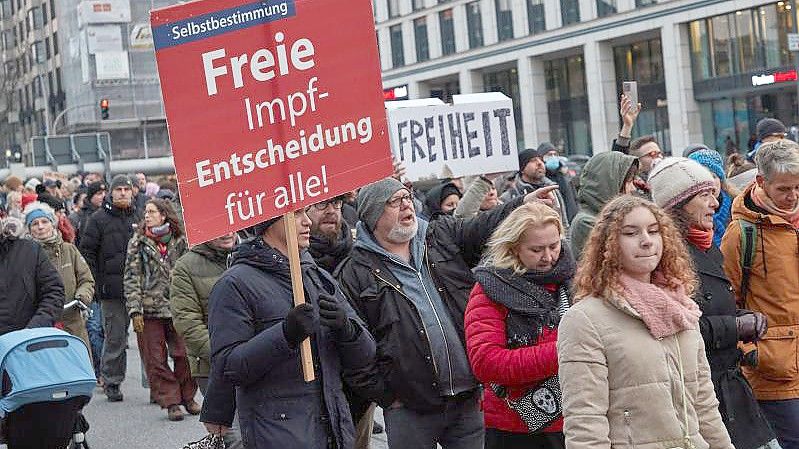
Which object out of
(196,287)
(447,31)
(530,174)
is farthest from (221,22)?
(447,31)

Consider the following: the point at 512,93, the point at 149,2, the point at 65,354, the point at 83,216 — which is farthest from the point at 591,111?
the point at 65,354

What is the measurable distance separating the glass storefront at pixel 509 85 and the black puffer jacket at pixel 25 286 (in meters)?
50.6

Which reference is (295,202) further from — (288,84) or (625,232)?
(625,232)

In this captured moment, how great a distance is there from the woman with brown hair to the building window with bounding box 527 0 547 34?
45.0 meters

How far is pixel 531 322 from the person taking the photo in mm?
5246

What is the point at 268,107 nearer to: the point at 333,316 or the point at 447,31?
the point at 333,316

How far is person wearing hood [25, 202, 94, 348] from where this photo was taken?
10.6 m

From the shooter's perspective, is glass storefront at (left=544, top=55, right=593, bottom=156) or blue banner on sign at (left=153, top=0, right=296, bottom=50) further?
glass storefront at (left=544, top=55, right=593, bottom=156)

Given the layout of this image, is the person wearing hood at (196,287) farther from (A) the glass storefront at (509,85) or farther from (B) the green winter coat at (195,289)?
(A) the glass storefront at (509,85)

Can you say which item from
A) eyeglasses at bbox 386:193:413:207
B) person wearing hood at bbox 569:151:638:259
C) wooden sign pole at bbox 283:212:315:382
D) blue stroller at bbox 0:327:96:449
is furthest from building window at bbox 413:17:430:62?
wooden sign pole at bbox 283:212:315:382

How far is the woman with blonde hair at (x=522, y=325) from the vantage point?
516 centimetres

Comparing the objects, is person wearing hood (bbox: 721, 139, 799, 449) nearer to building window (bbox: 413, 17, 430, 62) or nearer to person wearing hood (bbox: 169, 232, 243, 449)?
person wearing hood (bbox: 169, 232, 243, 449)

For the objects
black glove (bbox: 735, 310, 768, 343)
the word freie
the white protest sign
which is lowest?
black glove (bbox: 735, 310, 768, 343)

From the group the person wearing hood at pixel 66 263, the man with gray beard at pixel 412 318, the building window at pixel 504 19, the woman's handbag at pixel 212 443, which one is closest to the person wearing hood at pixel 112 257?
the person wearing hood at pixel 66 263
